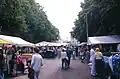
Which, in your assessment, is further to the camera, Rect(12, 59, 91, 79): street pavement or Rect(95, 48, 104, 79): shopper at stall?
Rect(12, 59, 91, 79): street pavement

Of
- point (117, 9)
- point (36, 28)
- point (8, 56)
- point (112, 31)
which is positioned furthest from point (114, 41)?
point (36, 28)

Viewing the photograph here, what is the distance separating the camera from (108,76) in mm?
17266

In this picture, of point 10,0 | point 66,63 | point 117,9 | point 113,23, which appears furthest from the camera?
point 10,0

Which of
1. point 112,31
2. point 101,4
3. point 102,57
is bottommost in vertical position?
point 102,57

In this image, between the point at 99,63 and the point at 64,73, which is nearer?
the point at 99,63

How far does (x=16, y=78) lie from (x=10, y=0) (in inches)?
675

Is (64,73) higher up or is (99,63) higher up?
(99,63)

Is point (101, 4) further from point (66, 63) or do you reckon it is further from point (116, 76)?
point (116, 76)

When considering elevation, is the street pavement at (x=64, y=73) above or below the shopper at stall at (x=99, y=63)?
below

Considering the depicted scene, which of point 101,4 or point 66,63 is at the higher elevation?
point 101,4

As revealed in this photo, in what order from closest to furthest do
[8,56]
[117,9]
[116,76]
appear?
[116,76], [8,56], [117,9]

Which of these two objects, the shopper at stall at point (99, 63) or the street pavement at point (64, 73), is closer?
the shopper at stall at point (99, 63)

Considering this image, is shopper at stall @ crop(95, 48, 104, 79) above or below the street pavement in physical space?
above

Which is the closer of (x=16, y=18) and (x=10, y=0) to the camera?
(x=10, y=0)
